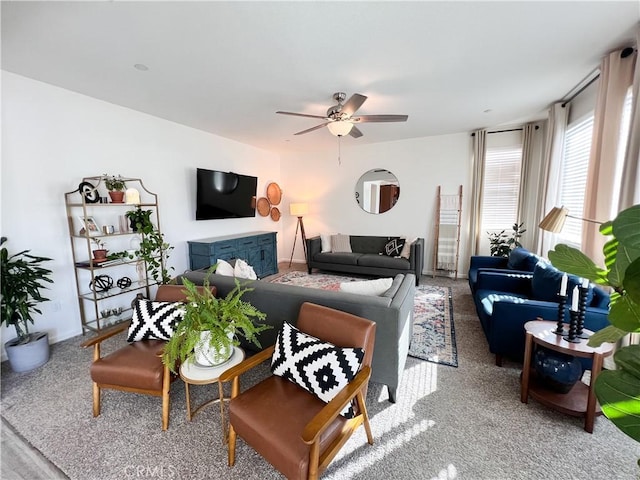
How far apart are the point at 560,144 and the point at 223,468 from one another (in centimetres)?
486

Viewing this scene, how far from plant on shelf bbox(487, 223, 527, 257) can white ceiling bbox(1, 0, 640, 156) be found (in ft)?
6.69

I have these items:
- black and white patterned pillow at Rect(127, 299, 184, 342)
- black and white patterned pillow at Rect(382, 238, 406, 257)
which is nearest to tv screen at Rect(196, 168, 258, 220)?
black and white patterned pillow at Rect(127, 299, 184, 342)

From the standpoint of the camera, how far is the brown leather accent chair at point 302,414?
1165 mm

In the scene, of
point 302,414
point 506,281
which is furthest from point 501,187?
point 302,414

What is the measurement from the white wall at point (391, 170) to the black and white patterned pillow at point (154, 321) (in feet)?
14.3

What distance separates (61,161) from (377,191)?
4.82 metres

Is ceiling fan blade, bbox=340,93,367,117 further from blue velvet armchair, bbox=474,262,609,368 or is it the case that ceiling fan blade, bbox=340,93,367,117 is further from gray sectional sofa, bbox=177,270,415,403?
blue velvet armchair, bbox=474,262,609,368

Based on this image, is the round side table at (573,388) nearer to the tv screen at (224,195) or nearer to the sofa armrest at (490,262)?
the sofa armrest at (490,262)

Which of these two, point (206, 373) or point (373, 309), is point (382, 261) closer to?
point (373, 309)

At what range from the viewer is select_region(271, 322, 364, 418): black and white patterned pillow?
1399mm

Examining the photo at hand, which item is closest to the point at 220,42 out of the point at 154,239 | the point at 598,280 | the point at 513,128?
the point at 154,239

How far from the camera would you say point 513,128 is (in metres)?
4.50

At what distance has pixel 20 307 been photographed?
231 cm

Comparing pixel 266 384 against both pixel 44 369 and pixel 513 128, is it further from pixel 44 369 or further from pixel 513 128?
pixel 513 128
